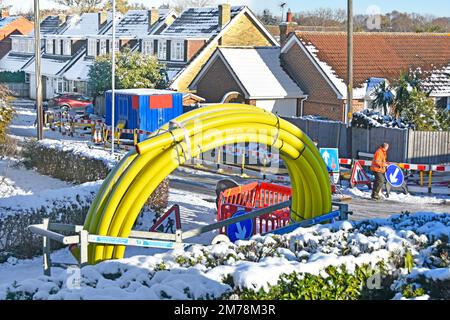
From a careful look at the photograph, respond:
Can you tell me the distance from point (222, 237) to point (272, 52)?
1077 inches

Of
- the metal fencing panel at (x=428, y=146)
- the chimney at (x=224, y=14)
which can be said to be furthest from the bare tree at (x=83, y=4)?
the metal fencing panel at (x=428, y=146)

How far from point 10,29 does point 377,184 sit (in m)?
50.0

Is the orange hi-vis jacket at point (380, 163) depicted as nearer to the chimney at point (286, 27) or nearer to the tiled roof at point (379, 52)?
the tiled roof at point (379, 52)

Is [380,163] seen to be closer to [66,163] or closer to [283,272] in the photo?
[66,163]

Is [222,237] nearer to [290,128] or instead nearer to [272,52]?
[290,128]

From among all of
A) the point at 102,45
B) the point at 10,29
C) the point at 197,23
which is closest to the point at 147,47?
the point at 197,23

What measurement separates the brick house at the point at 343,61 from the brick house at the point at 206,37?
6768 millimetres

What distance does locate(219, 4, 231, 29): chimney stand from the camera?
4434 centimetres

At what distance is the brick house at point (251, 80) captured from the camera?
118 feet

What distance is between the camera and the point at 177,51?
4581 cm

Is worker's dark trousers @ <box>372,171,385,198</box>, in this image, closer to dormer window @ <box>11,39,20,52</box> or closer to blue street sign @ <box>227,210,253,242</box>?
blue street sign @ <box>227,210,253,242</box>
